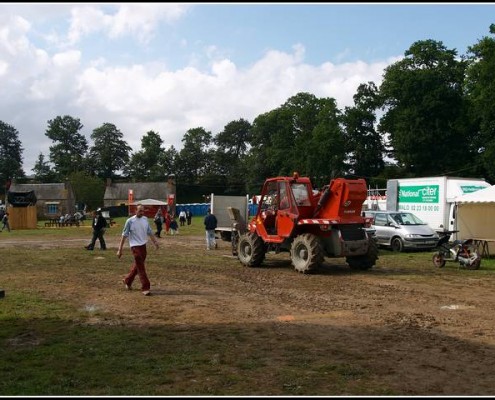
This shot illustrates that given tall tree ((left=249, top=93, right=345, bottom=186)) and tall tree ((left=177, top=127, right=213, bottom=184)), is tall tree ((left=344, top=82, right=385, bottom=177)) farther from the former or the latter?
tall tree ((left=177, top=127, right=213, bottom=184))

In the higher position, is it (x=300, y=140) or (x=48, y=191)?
(x=300, y=140)

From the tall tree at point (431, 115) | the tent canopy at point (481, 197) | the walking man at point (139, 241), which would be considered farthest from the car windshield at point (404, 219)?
the tall tree at point (431, 115)

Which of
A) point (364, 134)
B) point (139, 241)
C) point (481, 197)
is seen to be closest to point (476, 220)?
point (481, 197)

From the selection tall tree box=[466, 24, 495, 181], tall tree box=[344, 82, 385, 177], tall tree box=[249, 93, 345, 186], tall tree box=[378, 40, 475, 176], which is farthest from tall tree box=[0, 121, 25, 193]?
tall tree box=[466, 24, 495, 181]

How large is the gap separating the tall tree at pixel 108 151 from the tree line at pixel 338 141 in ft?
0.71

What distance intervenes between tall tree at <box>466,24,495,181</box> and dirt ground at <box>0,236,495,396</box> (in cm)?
3355

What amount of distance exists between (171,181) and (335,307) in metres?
90.0

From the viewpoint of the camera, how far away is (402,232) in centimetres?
2206

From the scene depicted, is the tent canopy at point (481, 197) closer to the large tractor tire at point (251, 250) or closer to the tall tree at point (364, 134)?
the large tractor tire at point (251, 250)

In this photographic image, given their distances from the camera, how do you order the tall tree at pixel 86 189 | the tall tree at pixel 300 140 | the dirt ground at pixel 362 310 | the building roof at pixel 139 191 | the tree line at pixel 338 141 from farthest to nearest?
the building roof at pixel 139 191, the tall tree at pixel 86 189, the tall tree at pixel 300 140, the tree line at pixel 338 141, the dirt ground at pixel 362 310

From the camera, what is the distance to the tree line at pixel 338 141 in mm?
53594

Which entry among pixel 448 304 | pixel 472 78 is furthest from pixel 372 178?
pixel 448 304

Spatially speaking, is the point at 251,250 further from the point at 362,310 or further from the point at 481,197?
the point at 481,197

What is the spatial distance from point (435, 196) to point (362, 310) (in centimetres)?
1630
